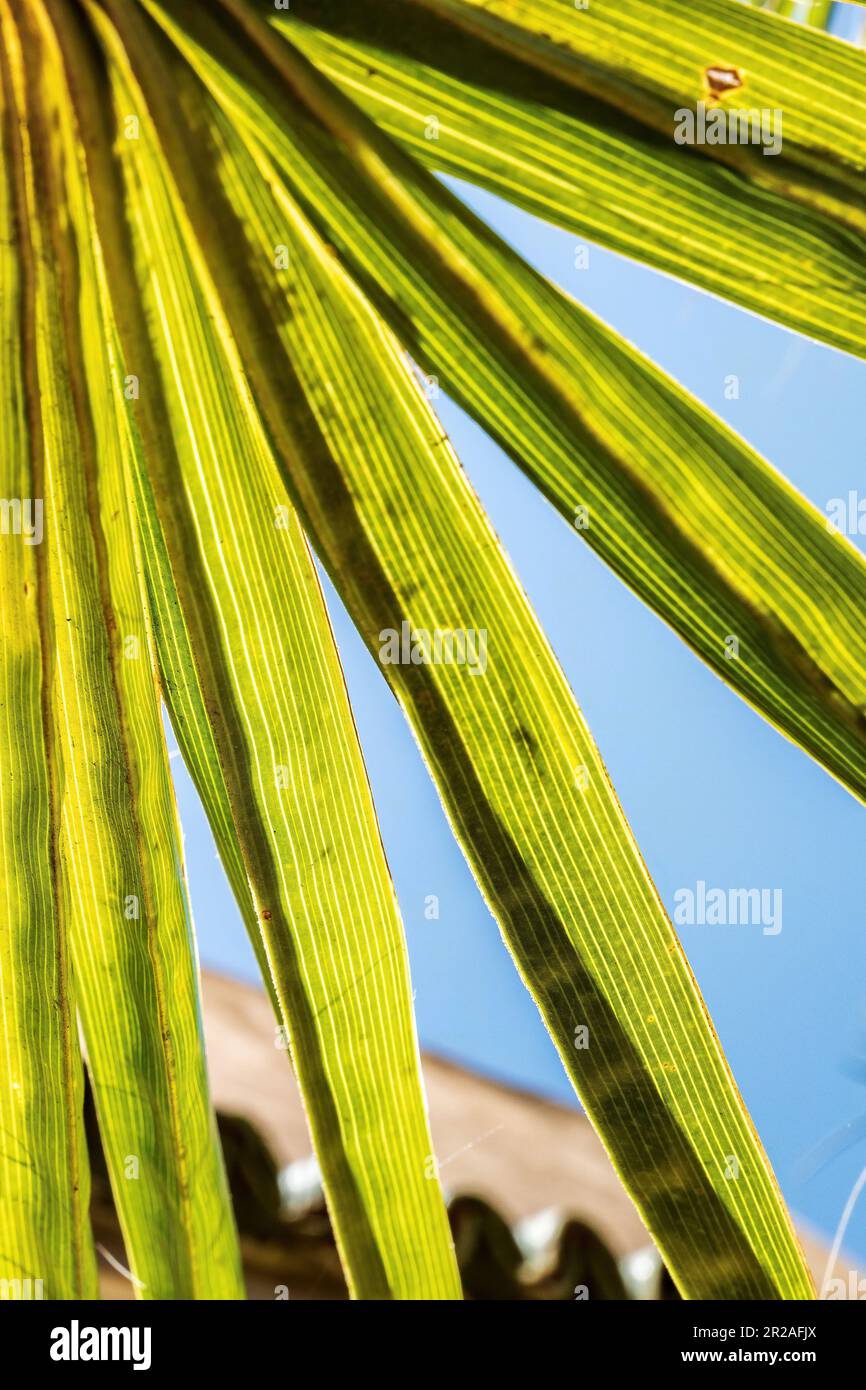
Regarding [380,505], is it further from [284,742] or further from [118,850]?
[118,850]

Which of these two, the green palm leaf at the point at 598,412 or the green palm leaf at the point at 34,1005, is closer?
the green palm leaf at the point at 598,412

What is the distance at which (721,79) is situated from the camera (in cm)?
32

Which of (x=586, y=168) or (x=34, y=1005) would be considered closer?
(x=586, y=168)

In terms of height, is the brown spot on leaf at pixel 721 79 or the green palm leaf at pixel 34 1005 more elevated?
the brown spot on leaf at pixel 721 79

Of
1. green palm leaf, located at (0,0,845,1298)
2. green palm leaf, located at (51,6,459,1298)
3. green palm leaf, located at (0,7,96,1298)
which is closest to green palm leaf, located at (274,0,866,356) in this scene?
green palm leaf, located at (0,0,845,1298)

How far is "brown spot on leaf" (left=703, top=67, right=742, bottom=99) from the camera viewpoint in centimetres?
32

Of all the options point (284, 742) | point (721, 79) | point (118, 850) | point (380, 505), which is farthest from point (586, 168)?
point (118, 850)

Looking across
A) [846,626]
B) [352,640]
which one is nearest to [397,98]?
[846,626]

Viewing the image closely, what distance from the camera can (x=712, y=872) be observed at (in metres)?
0.92

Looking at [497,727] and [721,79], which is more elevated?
[721,79]

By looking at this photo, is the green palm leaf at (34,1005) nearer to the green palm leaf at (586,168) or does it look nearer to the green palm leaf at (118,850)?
the green palm leaf at (118,850)

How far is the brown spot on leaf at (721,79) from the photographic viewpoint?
0.32 metres

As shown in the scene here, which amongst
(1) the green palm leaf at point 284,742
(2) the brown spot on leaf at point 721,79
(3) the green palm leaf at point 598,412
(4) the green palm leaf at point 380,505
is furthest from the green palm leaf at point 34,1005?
(2) the brown spot on leaf at point 721,79

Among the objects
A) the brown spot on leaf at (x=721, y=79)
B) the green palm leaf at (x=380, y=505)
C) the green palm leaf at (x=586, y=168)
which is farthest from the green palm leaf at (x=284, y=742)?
the brown spot on leaf at (x=721, y=79)
